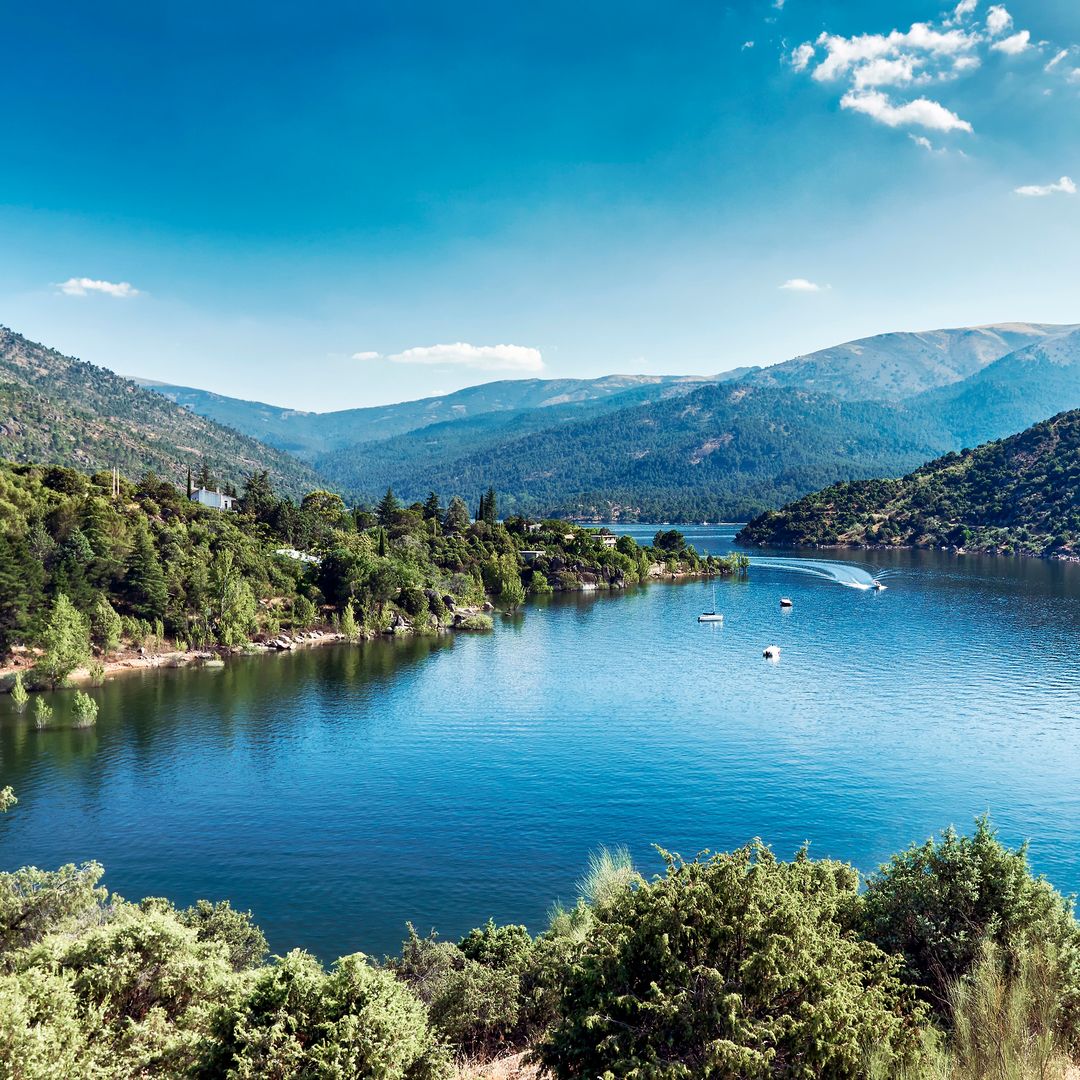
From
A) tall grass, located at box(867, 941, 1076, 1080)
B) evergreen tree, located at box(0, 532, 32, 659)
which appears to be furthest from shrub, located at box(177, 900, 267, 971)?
evergreen tree, located at box(0, 532, 32, 659)

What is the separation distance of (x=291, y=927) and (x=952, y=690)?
5679 cm

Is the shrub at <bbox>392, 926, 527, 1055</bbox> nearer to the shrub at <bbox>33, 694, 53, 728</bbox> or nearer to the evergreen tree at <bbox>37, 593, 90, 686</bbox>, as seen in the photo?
the shrub at <bbox>33, 694, 53, 728</bbox>

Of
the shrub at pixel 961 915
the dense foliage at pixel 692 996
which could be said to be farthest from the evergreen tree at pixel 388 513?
the shrub at pixel 961 915

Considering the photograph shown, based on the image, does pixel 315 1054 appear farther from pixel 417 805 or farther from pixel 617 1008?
pixel 417 805

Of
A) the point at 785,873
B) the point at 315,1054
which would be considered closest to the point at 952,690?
the point at 785,873

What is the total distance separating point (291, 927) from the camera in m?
32.3

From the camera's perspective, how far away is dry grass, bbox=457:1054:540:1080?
19.7m

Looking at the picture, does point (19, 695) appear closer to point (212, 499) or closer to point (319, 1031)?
point (319, 1031)

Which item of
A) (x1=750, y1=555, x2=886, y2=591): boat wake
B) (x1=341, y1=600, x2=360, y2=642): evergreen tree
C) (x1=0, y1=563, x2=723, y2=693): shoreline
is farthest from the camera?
(x1=750, y1=555, x2=886, y2=591): boat wake

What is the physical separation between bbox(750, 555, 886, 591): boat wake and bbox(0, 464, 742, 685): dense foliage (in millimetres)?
54232

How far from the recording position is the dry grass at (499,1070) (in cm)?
1970

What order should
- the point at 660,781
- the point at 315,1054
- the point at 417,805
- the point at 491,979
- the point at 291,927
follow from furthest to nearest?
1. the point at 660,781
2. the point at 417,805
3. the point at 291,927
4. the point at 491,979
5. the point at 315,1054

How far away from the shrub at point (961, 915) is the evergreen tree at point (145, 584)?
242ft

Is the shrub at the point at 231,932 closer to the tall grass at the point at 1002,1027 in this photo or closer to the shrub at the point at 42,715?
the tall grass at the point at 1002,1027
